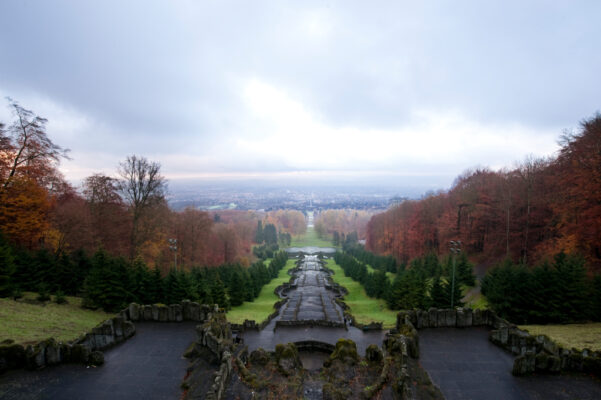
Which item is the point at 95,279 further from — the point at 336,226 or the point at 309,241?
the point at 336,226

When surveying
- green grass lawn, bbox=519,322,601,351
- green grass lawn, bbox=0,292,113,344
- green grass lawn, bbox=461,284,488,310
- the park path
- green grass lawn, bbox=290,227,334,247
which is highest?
green grass lawn, bbox=0,292,113,344

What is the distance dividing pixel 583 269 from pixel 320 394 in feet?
70.0

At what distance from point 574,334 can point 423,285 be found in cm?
1207

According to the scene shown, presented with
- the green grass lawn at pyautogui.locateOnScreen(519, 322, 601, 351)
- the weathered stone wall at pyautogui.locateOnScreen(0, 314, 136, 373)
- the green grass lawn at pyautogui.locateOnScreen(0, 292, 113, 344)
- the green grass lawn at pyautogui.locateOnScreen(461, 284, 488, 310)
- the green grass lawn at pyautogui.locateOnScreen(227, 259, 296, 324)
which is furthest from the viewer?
the green grass lawn at pyautogui.locateOnScreen(227, 259, 296, 324)

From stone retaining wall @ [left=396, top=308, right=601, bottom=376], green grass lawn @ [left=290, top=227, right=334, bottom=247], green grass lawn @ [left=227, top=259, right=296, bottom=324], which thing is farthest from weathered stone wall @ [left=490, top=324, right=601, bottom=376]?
green grass lawn @ [left=290, top=227, right=334, bottom=247]

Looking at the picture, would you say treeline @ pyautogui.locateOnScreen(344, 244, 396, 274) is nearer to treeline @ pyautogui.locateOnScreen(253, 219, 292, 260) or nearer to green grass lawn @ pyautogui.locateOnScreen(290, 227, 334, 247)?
treeline @ pyautogui.locateOnScreen(253, 219, 292, 260)

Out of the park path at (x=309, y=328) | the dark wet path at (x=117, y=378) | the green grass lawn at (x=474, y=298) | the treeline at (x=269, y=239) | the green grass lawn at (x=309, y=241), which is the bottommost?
the green grass lawn at (x=309, y=241)

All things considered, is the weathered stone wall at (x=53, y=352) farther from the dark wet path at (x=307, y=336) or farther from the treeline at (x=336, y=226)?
the treeline at (x=336, y=226)

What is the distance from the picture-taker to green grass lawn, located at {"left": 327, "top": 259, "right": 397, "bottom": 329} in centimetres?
2709

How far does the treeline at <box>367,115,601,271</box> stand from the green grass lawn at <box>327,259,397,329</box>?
47.9 ft

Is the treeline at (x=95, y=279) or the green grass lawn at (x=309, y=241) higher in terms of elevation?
the treeline at (x=95, y=279)

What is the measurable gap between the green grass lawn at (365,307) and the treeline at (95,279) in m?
15.4

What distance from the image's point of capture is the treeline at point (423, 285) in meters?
24.8

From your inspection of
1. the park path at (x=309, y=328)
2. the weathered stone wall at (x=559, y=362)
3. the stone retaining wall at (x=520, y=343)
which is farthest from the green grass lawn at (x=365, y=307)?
the weathered stone wall at (x=559, y=362)
